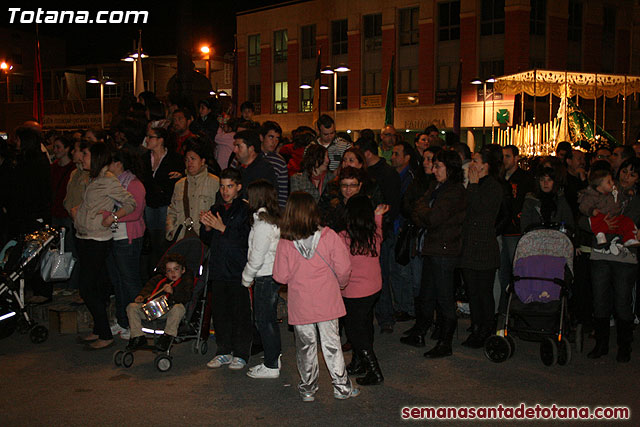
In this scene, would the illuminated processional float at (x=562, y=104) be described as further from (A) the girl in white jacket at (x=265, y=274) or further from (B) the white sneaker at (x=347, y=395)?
(B) the white sneaker at (x=347, y=395)

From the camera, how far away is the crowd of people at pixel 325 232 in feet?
20.9

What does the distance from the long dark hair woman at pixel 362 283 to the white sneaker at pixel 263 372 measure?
0.84m

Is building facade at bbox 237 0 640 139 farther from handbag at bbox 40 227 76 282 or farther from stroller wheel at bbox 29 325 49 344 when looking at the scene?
stroller wheel at bbox 29 325 49 344

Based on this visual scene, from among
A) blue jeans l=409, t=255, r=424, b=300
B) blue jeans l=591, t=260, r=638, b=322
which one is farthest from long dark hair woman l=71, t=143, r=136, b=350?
blue jeans l=591, t=260, r=638, b=322

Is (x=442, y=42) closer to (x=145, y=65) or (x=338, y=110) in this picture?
(x=338, y=110)

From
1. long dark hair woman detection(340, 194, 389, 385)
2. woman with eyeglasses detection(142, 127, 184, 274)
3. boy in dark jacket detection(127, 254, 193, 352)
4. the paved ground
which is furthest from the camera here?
woman with eyeglasses detection(142, 127, 184, 274)

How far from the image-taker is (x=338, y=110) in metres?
45.4

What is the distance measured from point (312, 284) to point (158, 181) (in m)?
3.79

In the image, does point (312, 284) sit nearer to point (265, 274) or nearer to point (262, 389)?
point (265, 274)

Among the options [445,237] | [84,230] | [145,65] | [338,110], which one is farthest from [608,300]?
[145,65]

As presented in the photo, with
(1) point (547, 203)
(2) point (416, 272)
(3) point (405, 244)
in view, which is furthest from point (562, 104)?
(3) point (405, 244)

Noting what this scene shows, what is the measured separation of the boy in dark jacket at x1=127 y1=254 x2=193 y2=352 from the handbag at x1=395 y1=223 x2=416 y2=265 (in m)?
2.66

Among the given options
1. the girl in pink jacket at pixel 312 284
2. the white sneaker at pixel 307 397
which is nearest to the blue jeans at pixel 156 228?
the girl in pink jacket at pixel 312 284

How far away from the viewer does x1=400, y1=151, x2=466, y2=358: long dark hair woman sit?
7527mm
